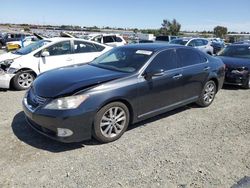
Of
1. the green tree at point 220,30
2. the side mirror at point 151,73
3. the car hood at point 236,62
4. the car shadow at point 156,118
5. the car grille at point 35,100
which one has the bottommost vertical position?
the car shadow at point 156,118

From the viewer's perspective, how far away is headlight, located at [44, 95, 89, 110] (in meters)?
3.86

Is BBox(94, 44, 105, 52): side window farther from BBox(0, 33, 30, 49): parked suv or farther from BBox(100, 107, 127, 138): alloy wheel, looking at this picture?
BBox(0, 33, 30, 49): parked suv

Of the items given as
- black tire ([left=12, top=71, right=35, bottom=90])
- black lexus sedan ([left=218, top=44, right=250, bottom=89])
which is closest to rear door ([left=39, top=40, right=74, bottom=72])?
black tire ([left=12, top=71, right=35, bottom=90])

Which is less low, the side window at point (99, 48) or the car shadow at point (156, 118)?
the side window at point (99, 48)

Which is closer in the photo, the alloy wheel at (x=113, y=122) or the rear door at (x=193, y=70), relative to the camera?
the alloy wheel at (x=113, y=122)

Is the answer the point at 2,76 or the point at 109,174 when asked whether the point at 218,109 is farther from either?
the point at 2,76

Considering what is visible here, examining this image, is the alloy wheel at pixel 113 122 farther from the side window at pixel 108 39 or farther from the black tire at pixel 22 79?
the side window at pixel 108 39

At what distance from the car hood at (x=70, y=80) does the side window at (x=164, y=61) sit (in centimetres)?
67

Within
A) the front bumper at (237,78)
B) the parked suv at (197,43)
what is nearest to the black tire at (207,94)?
the front bumper at (237,78)

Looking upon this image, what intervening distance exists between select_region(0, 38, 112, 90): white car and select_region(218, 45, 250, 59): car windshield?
190 inches

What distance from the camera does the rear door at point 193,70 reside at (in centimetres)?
554

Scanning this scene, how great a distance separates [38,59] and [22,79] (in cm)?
75

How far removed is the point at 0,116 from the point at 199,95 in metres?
4.21

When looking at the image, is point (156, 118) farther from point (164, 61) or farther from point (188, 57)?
point (188, 57)
